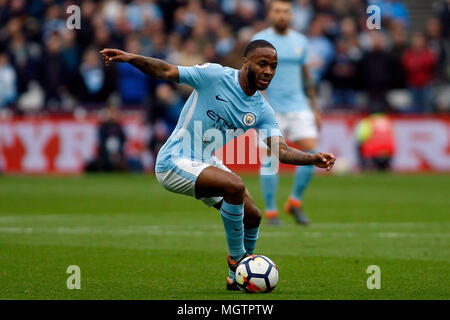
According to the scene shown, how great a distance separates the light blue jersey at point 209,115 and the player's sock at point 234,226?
1.90 ft

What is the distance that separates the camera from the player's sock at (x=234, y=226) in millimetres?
7559

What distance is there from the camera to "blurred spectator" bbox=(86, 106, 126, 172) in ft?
70.3

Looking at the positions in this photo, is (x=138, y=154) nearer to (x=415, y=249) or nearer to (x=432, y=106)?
(x=432, y=106)

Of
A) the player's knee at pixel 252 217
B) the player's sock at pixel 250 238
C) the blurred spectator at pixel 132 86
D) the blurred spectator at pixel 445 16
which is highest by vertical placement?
the blurred spectator at pixel 445 16

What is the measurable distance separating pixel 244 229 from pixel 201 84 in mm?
1347

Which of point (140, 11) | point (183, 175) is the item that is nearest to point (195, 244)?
point (183, 175)

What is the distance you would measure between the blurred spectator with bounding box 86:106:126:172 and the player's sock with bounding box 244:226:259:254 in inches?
535

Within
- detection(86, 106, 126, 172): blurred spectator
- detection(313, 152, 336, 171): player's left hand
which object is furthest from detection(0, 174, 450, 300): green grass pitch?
detection(86, 106, 126, 172): blurred spectator

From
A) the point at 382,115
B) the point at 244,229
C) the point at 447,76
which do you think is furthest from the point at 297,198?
the point at 447,76

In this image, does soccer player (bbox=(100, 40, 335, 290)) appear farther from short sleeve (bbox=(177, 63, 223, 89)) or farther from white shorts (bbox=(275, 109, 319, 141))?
white shorts (bbox=(275, 109, 319, 141))

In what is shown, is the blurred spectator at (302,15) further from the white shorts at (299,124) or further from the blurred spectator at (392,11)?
the white shorts at (299,124)

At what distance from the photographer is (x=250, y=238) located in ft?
26.7

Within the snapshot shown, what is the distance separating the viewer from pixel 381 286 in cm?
755

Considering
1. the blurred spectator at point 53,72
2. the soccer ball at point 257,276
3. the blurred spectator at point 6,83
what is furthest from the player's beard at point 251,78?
the blurred spectator at point 6,83
